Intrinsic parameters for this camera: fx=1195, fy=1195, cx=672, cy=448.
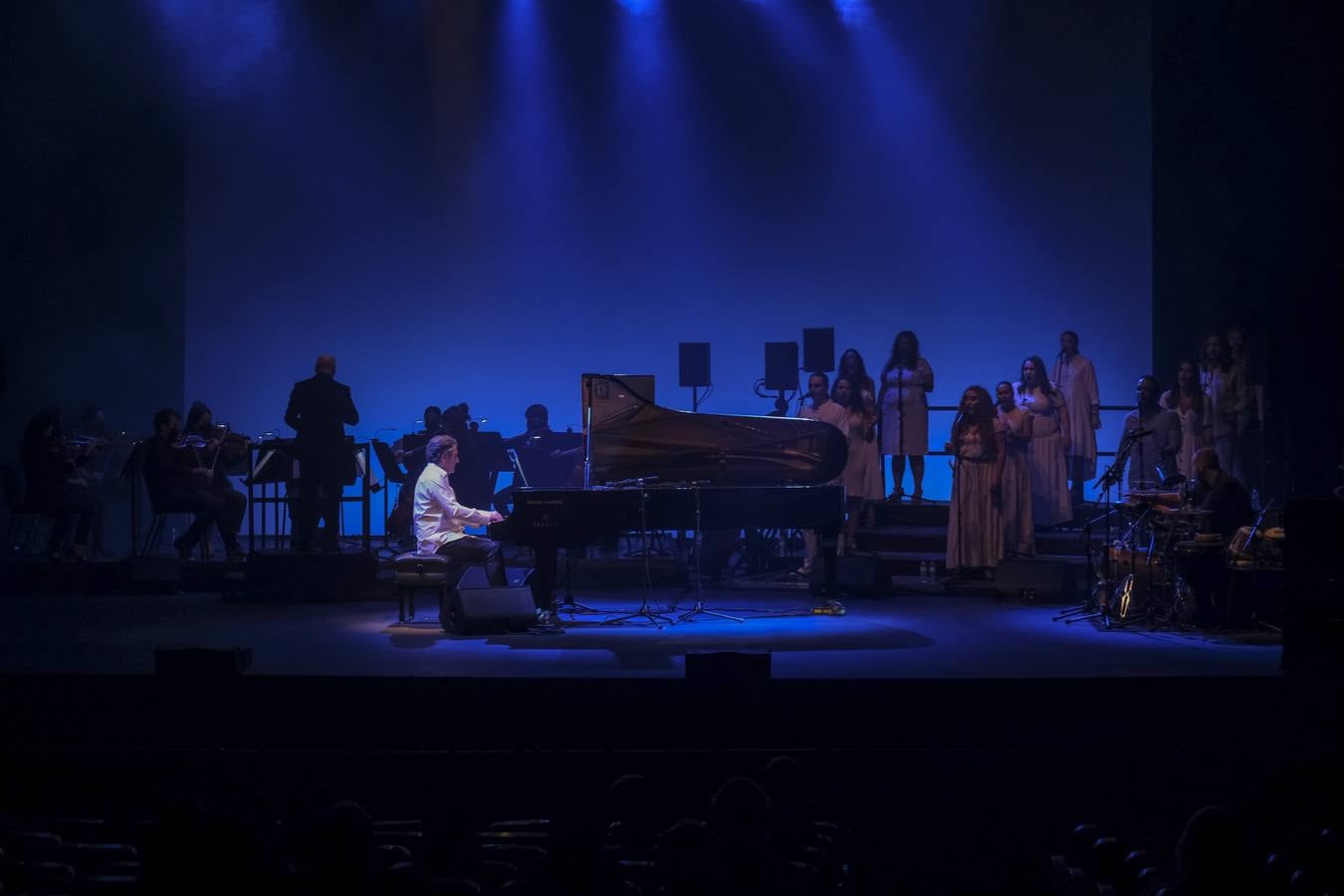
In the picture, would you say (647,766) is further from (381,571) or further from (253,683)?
(381,571)

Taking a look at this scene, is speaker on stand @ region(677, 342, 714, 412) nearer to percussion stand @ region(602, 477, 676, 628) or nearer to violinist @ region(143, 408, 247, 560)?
percussion stand @ region(602, 477, 676, 628)

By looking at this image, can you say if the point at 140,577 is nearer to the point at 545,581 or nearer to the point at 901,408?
the point at 545,581

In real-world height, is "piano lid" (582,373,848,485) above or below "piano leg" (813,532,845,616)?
above

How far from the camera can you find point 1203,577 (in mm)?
7262

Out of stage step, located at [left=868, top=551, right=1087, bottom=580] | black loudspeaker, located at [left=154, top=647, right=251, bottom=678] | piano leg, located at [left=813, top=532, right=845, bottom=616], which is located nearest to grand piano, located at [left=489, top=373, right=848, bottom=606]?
piano leg, located at [left=813, top=532, right=845, bottom=616]

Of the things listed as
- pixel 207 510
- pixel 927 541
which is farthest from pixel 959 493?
pixel 207 510

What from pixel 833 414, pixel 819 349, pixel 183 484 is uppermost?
pixel 819 349

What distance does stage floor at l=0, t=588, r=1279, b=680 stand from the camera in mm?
5613

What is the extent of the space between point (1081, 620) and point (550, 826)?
5.59 metres

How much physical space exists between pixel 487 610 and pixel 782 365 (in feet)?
17.5

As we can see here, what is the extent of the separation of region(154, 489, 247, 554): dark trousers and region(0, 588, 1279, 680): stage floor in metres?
1.20

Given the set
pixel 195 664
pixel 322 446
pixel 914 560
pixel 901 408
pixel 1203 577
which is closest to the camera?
pixel 195 664

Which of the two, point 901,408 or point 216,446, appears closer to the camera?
point 216,446

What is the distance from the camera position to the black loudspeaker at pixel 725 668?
15.9ft
